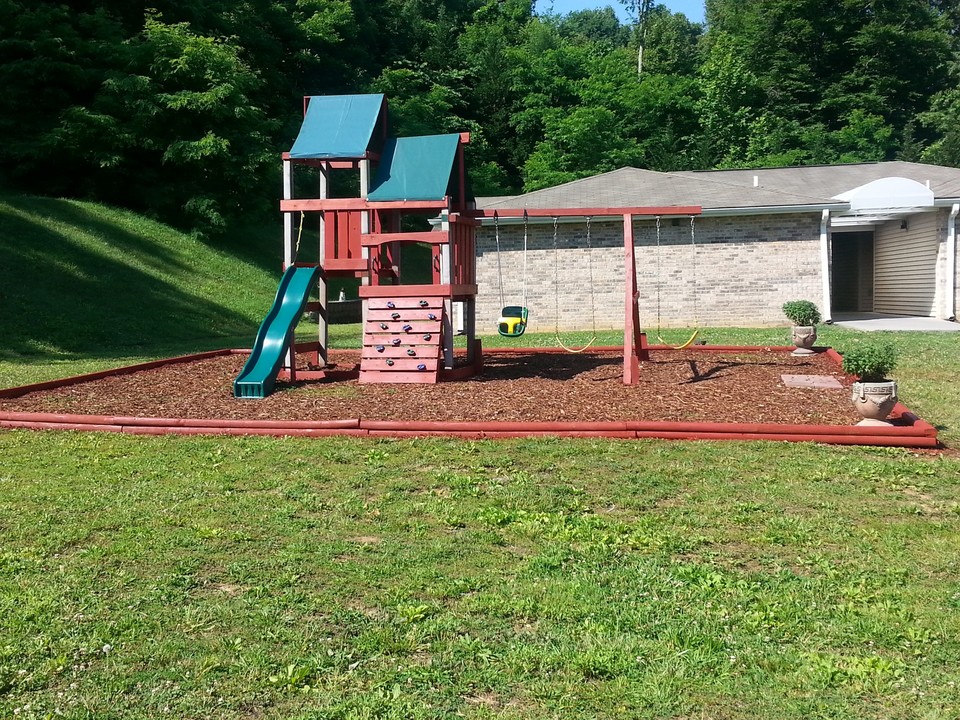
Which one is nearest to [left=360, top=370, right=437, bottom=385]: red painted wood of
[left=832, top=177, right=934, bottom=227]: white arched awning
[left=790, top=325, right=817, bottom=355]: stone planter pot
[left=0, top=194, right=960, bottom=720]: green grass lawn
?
[left=0, top=194, right=960, bottom=720]: green grass lawn

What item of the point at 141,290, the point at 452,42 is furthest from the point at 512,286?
the point at 452,42

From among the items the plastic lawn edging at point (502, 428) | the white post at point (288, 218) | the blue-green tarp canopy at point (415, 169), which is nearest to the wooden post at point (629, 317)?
the blue-green tarp canopy at point (415, 169)

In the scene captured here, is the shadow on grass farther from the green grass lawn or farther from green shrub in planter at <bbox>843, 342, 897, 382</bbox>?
green shrub in planter at <bbox>843, 342, 897, 382</bbox>

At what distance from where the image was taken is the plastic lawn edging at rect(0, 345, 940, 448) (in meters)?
7.21

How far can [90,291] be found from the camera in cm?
1938

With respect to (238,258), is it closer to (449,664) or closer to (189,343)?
(189,343)

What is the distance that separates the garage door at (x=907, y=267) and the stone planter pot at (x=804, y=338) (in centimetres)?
919

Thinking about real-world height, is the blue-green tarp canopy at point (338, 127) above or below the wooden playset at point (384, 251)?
above

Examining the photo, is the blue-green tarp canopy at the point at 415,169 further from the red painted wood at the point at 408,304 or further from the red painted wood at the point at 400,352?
the red painted wood at the point at 400,352

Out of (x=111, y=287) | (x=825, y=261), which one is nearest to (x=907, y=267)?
(x=825, y=261)

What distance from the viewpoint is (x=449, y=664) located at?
3340 mm

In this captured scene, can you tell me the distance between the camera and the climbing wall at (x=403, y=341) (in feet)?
33.7

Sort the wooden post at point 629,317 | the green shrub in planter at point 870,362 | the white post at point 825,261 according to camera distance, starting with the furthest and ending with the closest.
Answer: the white post at point 825,261 → the wooden post at point 629,317 → the green shrub in planter at point 870,362

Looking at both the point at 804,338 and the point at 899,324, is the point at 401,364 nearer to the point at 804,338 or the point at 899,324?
the point at 804,338
